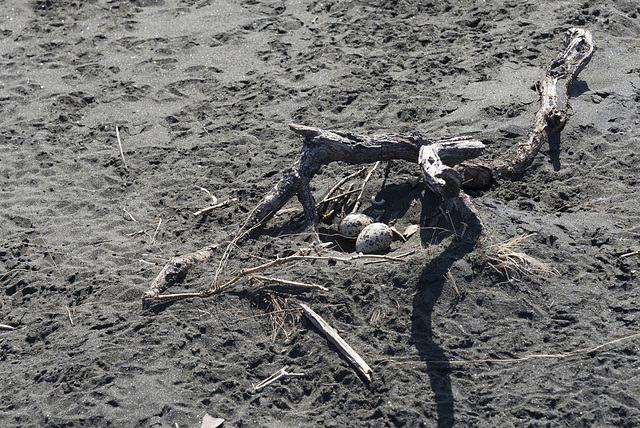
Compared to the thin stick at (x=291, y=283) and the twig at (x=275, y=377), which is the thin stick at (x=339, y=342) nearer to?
the thin stick at (x=291, y=283)

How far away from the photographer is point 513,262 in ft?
14.1

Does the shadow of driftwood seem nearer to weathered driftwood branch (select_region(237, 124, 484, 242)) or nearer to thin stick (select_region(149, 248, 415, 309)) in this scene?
thin stick (select_region(149, 248, 415, 309))

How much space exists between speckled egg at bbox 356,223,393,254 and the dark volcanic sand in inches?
6.4

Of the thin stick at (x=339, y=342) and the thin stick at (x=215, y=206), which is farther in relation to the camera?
the thin stick at (x=215, y=206)

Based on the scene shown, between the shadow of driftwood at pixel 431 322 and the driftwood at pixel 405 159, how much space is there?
29 cm

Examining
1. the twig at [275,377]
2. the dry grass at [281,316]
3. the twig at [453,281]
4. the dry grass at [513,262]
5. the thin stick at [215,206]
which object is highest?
the dry grass at [513,262]

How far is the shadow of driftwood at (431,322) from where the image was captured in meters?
3.73

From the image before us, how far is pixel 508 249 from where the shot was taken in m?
4.43

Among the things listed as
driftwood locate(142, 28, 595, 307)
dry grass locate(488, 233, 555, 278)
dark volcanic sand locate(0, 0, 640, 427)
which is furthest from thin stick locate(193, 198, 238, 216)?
dry grass locate(488, 233, 555, 278)

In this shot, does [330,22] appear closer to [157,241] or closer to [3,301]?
[157,241]

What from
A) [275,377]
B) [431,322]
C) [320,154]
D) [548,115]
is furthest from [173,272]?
[548,115]

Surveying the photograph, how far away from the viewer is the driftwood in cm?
449

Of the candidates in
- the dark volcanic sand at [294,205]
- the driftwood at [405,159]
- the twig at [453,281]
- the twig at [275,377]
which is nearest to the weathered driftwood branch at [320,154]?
the driftwood at [405,159]

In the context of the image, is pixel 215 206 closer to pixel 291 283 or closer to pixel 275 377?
pixel 291 283
